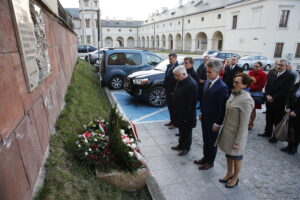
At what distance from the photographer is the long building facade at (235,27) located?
26578 millimetres

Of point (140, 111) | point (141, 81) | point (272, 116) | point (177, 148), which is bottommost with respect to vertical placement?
point (140, 111)

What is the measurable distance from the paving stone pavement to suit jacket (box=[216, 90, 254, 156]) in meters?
0.76

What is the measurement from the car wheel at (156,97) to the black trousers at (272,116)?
11.7 feet

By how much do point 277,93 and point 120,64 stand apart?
702cm

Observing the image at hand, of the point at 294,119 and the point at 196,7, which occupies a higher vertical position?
the point at 196,7

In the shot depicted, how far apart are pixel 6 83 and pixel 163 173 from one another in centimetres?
289

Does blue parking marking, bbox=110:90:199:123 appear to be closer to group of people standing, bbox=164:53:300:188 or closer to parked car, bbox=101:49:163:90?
group of people standing, bbox=164:53:300:188

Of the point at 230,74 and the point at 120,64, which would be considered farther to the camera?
the point at 120,64

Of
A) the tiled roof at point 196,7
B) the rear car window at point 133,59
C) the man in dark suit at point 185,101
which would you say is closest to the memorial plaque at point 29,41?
the man in dark suit at point 185,101

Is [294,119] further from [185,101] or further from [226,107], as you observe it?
[185,101]

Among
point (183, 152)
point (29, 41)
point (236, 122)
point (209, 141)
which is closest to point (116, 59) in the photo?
point (183, 152)

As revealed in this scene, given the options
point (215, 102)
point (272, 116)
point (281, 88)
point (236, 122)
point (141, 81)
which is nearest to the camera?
point (236, 122)

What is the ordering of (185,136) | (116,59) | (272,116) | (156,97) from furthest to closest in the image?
(116,59) → (156,97) → (272,116) → (185,136)

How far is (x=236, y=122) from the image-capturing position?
299cm
